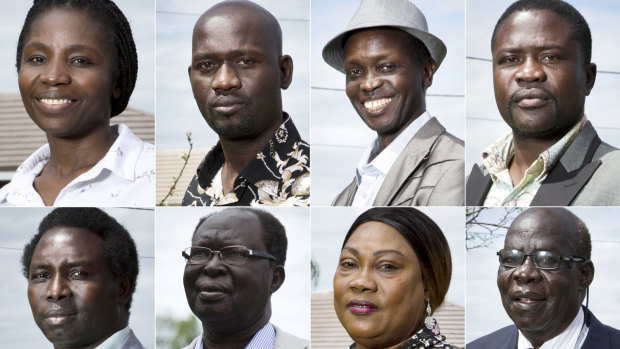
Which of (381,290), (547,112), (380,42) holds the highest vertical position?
(380,42)

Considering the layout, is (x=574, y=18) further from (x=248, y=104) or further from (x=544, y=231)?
(x=248, y=104)

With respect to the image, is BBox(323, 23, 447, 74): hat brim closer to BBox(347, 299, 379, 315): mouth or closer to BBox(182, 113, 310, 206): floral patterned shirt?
BBox(182, 113, 310, 206): floral patterned shirt

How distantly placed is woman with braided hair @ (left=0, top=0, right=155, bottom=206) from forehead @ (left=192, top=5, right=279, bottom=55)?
430mm

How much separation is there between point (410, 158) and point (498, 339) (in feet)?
3.31

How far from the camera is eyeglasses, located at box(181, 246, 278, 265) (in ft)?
16.5

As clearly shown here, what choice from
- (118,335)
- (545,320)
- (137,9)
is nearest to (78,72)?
(137,9)

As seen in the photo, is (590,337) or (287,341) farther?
(287,341)

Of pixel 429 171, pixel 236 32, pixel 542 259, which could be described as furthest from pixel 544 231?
pixel 236 32

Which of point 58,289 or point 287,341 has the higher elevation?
point 58,289

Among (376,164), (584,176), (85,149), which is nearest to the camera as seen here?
(584,176)

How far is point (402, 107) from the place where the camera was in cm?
481

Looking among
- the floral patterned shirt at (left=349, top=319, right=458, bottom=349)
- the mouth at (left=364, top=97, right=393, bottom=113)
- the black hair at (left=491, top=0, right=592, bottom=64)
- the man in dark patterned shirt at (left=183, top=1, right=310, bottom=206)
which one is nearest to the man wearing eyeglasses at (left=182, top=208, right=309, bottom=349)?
the man in dark patterned shirt at (left=183, top=1, right=310, bottom=206)

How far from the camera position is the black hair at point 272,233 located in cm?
502

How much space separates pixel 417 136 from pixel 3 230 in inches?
88.0
